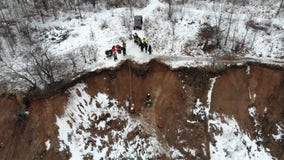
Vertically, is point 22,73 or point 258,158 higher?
point 22,73

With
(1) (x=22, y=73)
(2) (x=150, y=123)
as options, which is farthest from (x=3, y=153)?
(2) (x=150, y=123)

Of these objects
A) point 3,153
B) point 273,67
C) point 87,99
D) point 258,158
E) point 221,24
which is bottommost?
point 258,158

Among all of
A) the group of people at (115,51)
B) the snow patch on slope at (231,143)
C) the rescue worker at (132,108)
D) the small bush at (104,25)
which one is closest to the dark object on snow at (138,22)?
the small bush at (104,25)

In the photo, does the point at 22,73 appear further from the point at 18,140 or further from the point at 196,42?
the point at 196,42

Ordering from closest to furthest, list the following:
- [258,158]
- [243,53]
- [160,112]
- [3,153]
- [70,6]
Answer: [3,153] → [258,158] → [160,112] → [243,53] → [70,6]

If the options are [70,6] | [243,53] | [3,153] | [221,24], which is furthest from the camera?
[70,6]

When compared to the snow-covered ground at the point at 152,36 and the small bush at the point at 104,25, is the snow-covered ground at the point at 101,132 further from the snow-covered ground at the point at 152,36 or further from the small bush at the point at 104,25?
the small bush at the point at 104,25

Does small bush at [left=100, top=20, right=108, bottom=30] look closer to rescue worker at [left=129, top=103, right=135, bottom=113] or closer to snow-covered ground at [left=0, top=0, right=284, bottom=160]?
snow-covered ground at [left=0, top=0, right=284, bottom=160]
